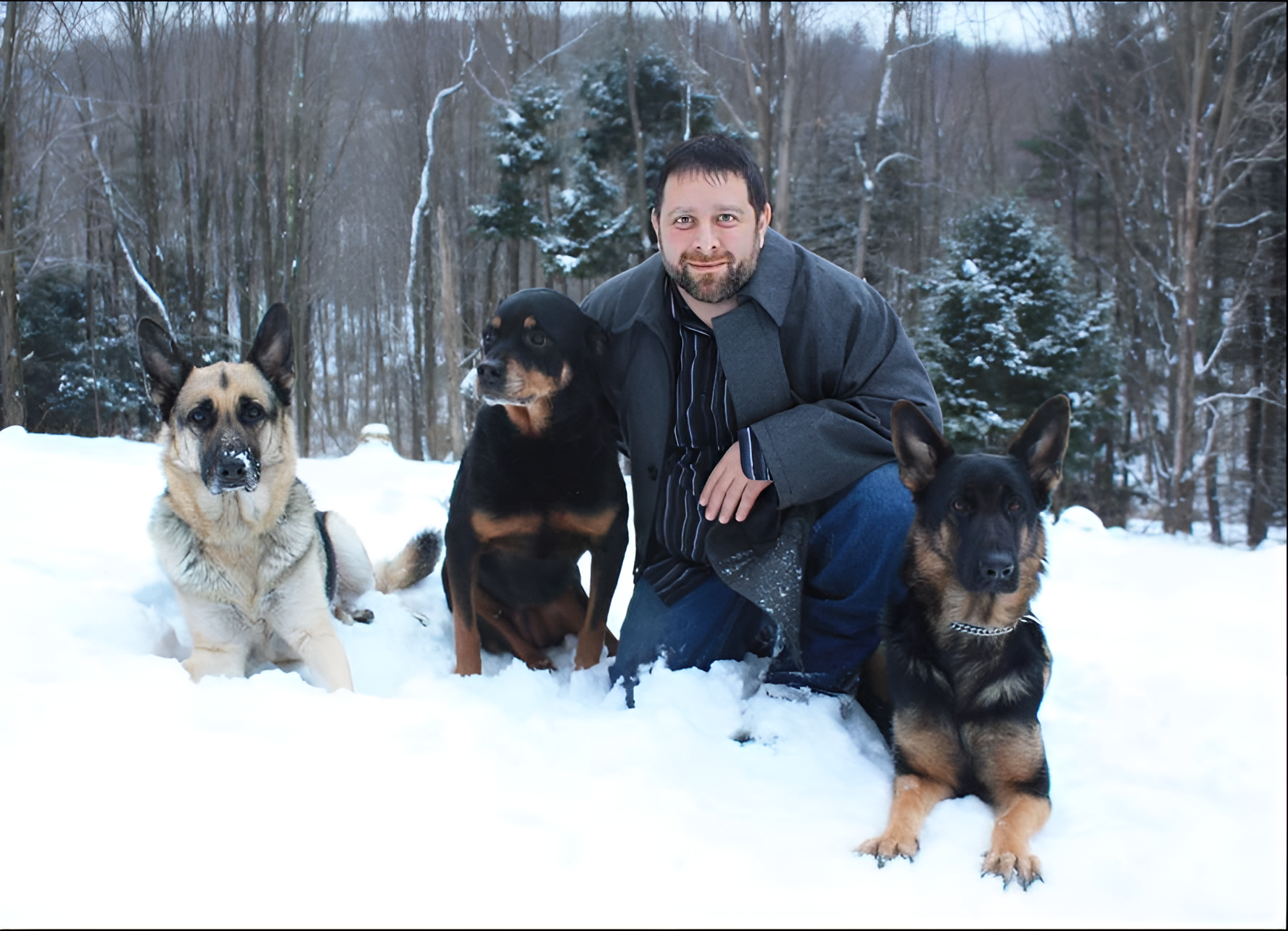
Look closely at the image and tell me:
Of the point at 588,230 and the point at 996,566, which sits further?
the point at 588,230

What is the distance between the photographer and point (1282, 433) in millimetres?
13352

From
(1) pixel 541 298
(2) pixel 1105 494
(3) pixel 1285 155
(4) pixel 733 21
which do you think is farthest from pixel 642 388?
(2) pixel 1105 494

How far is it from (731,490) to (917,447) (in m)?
0.63

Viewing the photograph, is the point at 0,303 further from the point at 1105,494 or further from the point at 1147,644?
the point at 1105,494

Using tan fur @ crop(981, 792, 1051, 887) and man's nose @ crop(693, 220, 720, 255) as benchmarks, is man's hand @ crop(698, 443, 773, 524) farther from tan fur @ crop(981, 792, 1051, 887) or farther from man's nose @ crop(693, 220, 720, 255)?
tan fur @ crop(981, 792, 1051, 887)

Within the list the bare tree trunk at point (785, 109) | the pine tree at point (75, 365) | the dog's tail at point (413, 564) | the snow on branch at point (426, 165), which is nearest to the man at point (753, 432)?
the dog's tail at point (413, 564)

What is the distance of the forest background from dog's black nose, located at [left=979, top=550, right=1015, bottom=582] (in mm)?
8885

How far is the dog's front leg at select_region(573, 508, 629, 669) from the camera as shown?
117 inches

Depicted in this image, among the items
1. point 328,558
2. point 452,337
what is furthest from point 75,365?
point 328,558

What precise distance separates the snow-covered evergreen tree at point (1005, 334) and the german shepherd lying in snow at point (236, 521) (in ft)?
31.3

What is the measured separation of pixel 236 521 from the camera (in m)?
2.79

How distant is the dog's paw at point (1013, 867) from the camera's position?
1836 mm

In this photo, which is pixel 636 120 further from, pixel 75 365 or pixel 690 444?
pixel 690 444

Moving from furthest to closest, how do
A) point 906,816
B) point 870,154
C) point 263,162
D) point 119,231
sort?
point 870,154
point 263,162
point 119,231
point 906,816
